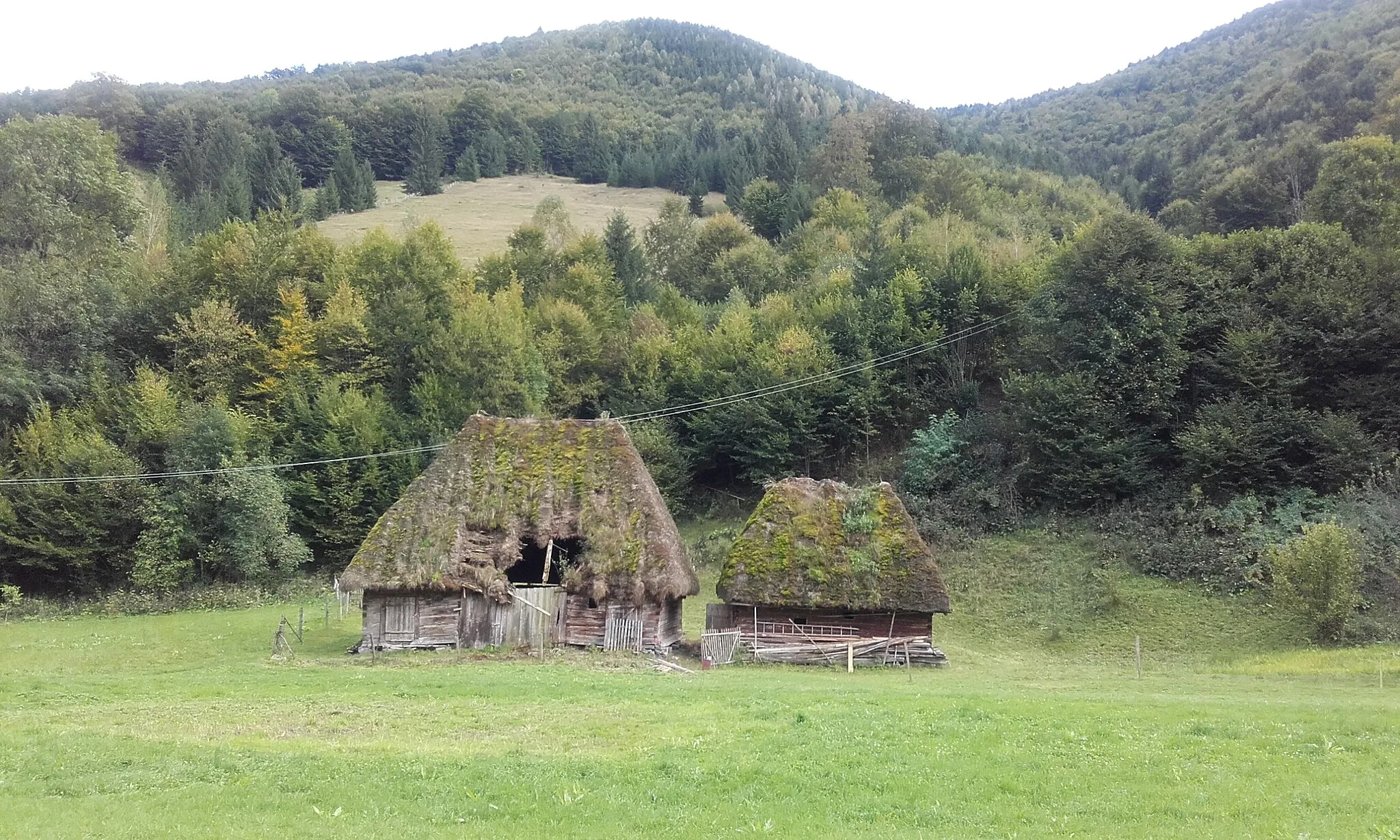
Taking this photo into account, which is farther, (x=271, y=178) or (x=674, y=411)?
(x=271, y=178)

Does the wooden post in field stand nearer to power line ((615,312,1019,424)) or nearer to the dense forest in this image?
the dense forest

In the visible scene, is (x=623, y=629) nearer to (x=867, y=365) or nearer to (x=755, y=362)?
(x=755, y=362)

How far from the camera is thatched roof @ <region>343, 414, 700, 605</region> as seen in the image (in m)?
25.3

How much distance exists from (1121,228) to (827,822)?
36.1 m

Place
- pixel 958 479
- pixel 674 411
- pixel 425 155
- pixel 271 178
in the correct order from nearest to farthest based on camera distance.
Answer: pixel 958 479 < pixel 674 411 < pixel 271 178 < pixel 425 155

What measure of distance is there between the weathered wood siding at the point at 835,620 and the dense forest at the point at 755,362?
10.4m

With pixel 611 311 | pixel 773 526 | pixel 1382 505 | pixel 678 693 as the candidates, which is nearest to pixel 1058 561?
pixel 1382 505

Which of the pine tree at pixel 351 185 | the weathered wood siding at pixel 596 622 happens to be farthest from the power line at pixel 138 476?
the pine tree at pixel 351 185

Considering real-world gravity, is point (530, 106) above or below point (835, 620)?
above

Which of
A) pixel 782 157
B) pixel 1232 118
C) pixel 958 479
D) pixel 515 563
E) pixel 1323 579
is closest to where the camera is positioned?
pixel 1323 579

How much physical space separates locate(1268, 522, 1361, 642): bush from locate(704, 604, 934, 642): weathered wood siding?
10055 millimetres

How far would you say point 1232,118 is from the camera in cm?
7056

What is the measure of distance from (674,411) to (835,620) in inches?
944

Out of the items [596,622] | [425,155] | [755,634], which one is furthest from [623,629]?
[425,155]
